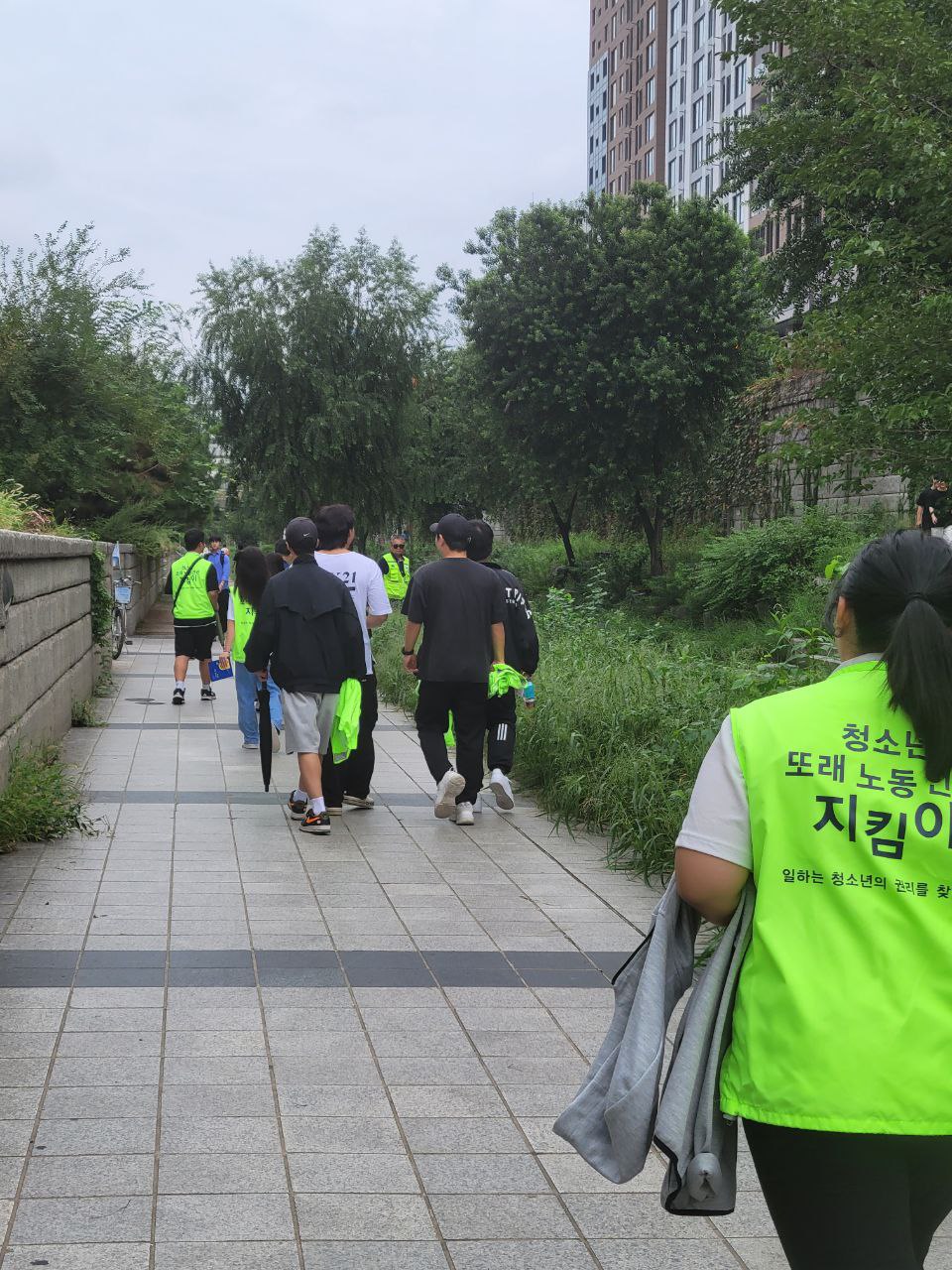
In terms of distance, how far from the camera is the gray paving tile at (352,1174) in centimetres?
369

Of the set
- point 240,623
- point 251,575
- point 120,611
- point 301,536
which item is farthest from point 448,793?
point 120,611

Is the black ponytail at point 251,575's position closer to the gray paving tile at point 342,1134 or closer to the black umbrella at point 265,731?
the black umbrella at point 265,731

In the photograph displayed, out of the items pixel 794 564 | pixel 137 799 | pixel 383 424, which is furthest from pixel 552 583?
pixel 137 799

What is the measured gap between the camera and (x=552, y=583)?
36188 mm

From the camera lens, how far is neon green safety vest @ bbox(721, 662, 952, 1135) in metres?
2.13

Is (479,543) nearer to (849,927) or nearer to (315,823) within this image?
(315,823)

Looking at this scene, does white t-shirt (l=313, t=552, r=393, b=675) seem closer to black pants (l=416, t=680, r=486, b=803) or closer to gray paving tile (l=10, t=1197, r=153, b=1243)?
black pants (l=416, t=680, r=486, b=803)

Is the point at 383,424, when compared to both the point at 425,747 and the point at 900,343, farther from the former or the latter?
the point at 425,747

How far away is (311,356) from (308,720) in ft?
85.4

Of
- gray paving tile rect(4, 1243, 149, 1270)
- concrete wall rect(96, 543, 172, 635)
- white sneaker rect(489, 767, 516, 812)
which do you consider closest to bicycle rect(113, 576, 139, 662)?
concrete wall rect(96, 543, 172, 635)

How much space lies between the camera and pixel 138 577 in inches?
1223

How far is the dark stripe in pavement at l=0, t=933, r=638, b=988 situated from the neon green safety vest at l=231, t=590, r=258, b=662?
6462 millimetres

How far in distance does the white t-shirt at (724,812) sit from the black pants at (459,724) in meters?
6.87

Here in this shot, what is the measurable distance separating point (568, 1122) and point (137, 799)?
7689 millimetres
